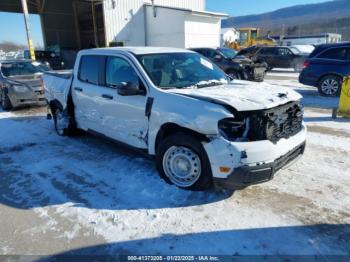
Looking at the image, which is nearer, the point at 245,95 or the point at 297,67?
the point at 245,95

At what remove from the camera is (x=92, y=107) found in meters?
5.53

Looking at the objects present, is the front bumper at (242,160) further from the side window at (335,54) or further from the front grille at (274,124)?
the side window at (335,54)

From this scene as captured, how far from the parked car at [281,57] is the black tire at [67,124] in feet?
54.2

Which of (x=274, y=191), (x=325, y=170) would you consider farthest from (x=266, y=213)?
(x=325, y=170)

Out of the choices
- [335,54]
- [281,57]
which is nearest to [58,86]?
[335,54]

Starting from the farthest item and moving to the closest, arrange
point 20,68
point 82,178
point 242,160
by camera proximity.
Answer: point 20,68 < point 82,178 < point 242,160

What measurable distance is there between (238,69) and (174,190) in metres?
11.3

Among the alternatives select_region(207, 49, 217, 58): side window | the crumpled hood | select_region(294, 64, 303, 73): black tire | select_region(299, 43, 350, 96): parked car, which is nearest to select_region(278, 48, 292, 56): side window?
select_region(294, 64, 303, 73): black tire

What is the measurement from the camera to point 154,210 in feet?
12.2

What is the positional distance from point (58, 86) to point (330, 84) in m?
9.09

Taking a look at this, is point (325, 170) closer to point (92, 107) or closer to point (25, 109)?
point (92, 107)

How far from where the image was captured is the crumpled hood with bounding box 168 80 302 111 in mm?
3629

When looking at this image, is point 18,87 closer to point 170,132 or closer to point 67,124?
point 67,124

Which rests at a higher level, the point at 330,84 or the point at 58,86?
the point at 58,86
